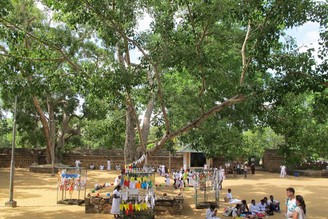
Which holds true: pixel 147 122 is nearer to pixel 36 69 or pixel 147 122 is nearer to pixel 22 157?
pixel 36 69

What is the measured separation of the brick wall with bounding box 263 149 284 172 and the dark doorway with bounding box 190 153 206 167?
7.49 metres

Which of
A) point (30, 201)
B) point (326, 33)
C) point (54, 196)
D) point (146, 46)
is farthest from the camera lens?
point (54, 196)

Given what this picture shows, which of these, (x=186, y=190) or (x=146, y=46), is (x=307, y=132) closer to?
(x=146, y=46)

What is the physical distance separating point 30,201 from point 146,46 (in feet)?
28.9

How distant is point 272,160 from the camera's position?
1428 inches

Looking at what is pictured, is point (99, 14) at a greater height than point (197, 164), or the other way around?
point (99, 14)

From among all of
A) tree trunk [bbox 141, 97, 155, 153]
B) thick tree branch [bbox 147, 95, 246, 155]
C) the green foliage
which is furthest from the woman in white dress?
the green foliage

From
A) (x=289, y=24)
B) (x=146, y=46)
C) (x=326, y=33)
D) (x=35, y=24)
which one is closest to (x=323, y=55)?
(x=326, y=33)

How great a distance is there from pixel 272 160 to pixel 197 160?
8353mm

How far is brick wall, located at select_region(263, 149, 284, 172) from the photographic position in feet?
117

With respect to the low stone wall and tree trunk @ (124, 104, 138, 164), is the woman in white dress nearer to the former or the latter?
tree trunk @ (124, 104, 138, 164)

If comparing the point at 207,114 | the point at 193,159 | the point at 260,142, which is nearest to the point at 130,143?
the point at 207,114

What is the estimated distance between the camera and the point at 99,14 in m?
10.9

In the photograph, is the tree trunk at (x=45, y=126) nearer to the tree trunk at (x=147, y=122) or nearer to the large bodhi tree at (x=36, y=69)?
the large bodhi tree at (x=36, y=69)
